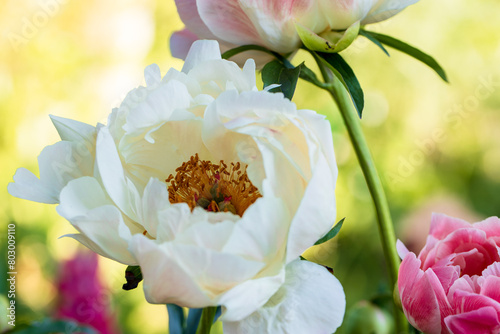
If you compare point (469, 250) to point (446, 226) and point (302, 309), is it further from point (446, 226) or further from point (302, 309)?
point (302, 309)

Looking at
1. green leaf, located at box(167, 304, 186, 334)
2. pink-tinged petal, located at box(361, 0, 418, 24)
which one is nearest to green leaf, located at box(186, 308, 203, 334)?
green leaf, located at box(167, 304, 186, 334)

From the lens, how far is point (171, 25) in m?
1.31

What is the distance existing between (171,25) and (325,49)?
41.2 inches

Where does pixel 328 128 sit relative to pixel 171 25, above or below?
above

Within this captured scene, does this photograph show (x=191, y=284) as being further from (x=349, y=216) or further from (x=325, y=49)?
(x=349, y=216)

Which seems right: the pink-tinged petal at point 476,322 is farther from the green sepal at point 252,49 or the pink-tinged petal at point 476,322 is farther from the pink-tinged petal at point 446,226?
the green sepal at point 252,49

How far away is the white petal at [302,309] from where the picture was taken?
24 centimetres

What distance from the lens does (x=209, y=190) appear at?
12.2 inches

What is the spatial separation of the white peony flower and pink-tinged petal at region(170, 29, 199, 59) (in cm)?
11

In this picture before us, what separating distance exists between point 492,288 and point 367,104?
1.00 meters

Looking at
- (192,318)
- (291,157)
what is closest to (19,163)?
(192,318)

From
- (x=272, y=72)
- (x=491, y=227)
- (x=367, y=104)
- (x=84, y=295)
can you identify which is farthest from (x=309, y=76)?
(x=367, y=104)

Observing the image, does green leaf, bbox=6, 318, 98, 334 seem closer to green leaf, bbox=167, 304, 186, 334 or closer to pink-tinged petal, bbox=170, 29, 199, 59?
green leaf, bbox=167, 304, 186, 334

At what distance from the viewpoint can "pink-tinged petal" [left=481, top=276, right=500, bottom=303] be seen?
30 centimetres
